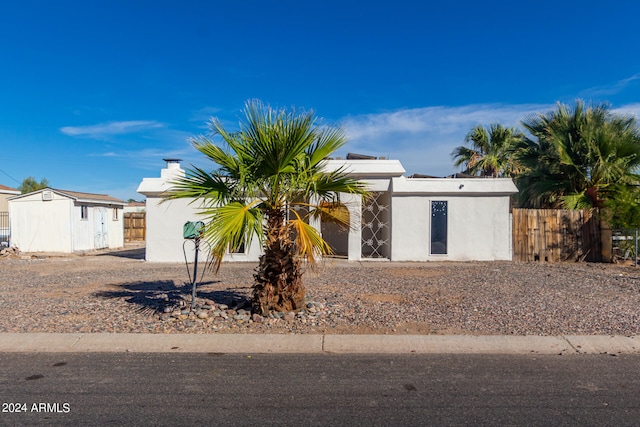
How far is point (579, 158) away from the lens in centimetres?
1608

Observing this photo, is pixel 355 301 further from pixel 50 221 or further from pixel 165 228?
pixel 50 221

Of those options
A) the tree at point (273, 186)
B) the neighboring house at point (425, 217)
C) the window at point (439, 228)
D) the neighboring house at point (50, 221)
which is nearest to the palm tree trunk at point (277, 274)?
the tree at point (273, 186)

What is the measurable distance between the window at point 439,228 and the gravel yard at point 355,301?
5.17 feet

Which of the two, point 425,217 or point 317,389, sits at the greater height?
point 425,217

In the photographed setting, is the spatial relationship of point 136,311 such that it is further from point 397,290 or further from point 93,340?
point 397,290

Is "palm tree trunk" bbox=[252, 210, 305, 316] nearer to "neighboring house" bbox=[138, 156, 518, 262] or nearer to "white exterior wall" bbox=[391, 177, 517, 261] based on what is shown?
"neighboring house" bbox=[138, 156, 518, 262]

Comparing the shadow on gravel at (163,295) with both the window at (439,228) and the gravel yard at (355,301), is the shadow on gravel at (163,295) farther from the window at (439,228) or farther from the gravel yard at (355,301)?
the window at (439,228)

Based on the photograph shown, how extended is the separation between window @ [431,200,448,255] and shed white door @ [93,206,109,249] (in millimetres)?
14702

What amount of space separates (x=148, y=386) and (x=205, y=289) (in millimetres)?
5112

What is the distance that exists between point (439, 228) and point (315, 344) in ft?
32.3

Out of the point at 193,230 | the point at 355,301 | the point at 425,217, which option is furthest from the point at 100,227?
the point at 355,301

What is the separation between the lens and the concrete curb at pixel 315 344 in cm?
615

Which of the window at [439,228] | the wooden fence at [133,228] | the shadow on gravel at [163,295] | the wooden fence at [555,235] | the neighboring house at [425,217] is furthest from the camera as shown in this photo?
the wooden fence at [133,228]

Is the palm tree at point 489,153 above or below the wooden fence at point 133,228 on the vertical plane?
above
